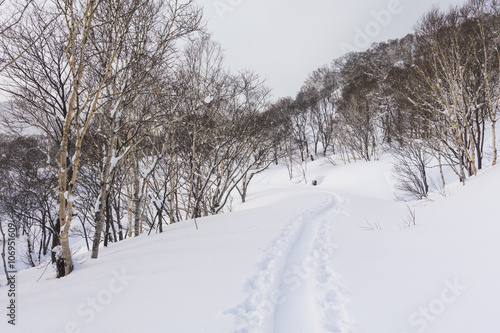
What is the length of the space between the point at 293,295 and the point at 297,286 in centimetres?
26

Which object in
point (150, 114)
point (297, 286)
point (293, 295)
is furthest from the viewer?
point (150, 114)

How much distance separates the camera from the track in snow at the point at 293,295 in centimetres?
235

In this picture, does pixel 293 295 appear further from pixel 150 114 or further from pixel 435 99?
pixel 435 99

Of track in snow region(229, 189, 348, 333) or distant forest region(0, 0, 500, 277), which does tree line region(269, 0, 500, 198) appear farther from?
track in snow region(229, 189, 348, 333)

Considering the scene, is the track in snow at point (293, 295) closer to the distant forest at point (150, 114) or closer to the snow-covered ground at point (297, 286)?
the snow-covered ground at point (297, 286)

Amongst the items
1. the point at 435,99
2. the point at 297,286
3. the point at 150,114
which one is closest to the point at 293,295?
the point at 297,286

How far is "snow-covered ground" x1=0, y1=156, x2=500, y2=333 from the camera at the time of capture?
7.16ft

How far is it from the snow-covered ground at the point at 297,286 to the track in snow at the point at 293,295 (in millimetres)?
15

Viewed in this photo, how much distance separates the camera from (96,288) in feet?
9.80

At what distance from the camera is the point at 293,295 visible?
116 inches

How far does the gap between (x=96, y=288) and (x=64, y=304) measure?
0.39m

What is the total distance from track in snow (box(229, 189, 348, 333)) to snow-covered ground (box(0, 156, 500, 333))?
15mm

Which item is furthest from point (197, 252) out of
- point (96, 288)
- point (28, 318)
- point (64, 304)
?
point (28, 318)

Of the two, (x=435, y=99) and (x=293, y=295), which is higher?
(x=435, y=99)
